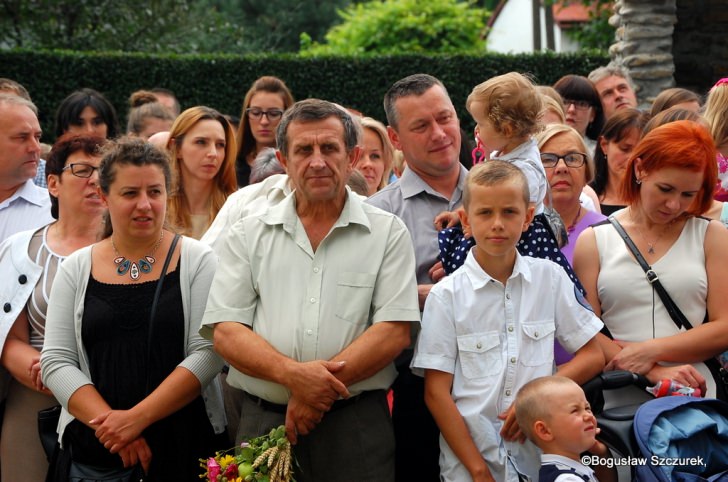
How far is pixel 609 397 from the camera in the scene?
3762 millimetres

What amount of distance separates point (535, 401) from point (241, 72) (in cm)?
1146

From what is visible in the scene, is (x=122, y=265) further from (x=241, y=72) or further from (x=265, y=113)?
(x=241, y=72)

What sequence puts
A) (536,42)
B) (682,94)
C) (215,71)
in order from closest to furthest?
(682,94)
(215,71)
(536,42)

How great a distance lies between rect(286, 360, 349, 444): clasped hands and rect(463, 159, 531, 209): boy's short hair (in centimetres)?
89

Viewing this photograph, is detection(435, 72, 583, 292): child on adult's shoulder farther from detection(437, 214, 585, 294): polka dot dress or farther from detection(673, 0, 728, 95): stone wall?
detection(673, 0, 728, 95): stone wall

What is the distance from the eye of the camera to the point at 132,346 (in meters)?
3.75

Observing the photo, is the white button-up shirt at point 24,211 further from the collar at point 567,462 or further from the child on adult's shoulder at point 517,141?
the collar at point 567,462

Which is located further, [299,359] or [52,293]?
[52,293]

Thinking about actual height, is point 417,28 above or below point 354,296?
above

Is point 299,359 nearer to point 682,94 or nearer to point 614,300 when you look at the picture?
point 614,300

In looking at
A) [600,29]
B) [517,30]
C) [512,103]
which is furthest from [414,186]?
[517,30]

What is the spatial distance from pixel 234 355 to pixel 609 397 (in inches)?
63.3

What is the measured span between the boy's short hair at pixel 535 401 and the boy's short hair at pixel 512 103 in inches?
44.2

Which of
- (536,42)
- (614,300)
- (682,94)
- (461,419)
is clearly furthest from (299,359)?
(536,42)
